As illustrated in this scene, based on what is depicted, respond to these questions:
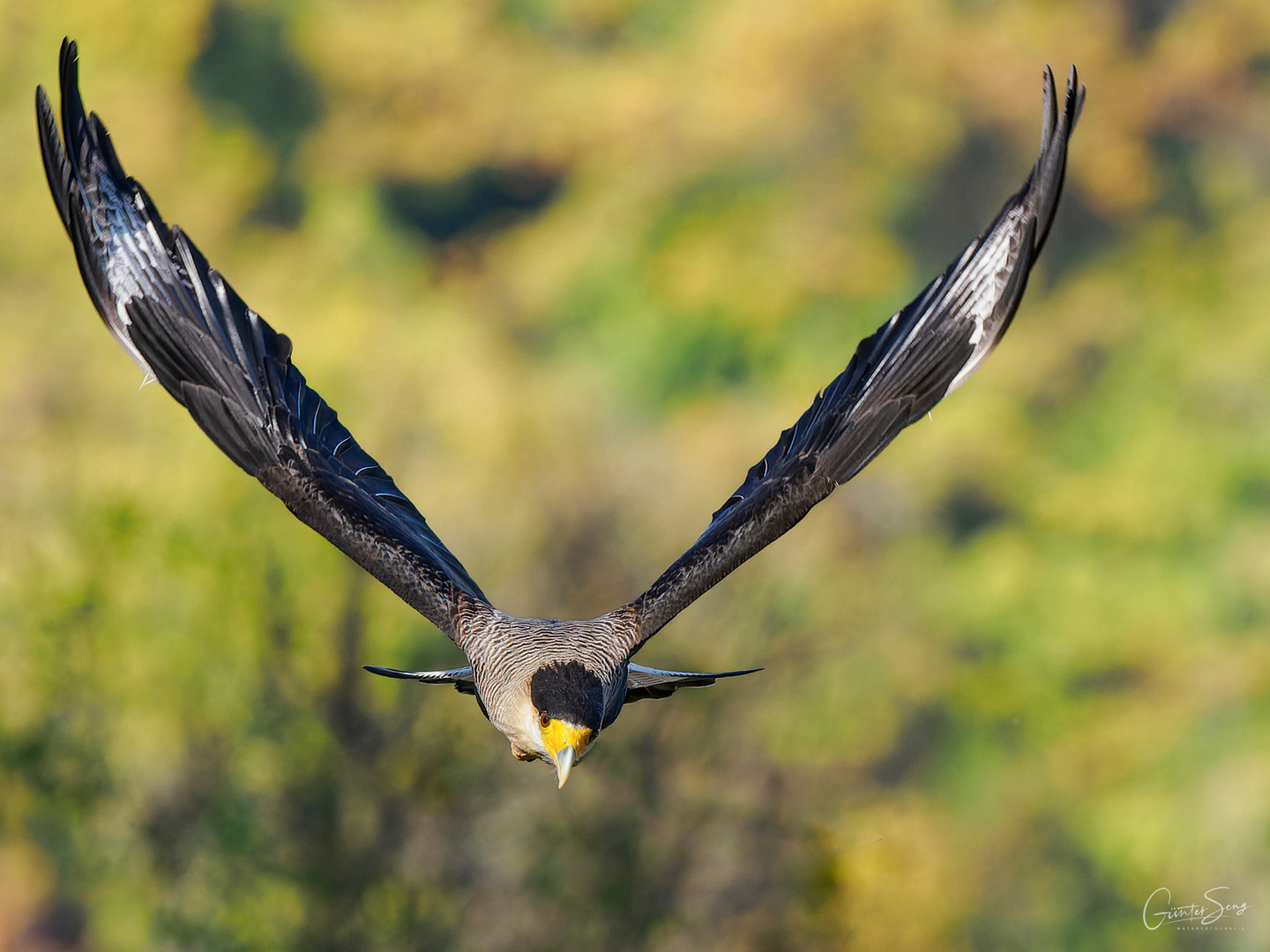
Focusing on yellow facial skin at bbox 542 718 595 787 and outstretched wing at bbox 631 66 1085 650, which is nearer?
yellow facial skin at bbox 542 718 595 787

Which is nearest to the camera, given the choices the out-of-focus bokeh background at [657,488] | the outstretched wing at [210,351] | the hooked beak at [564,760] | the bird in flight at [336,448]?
the hooked beak at [564,760]

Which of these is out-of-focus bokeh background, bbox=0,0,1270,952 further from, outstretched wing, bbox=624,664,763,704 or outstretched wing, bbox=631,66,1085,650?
outstretched wing, bbox=631,66,1085,650

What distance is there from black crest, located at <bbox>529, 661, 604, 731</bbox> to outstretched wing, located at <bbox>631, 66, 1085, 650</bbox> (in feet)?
2.84

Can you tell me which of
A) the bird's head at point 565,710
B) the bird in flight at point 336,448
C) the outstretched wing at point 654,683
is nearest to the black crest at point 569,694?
the bird's head at point 565,710

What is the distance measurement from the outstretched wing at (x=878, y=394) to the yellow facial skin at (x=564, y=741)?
3.36 feet

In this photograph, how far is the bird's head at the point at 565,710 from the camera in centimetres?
536

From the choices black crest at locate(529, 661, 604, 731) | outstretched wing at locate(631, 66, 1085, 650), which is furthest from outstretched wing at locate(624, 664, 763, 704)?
black crest at locate(529, 661, 604, 731)

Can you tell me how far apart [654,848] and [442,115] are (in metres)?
22.4

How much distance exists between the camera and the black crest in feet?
17.6

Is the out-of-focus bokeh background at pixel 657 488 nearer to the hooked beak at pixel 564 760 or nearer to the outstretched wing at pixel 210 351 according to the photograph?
the outstretched wing at pixel 210 351

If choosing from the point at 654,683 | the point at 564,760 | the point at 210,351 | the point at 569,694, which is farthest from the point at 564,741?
the point at 210,351

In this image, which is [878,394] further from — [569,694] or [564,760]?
[564,760]

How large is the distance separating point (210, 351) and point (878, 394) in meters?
3.33

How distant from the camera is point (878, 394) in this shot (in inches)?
275
